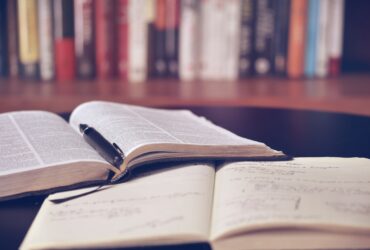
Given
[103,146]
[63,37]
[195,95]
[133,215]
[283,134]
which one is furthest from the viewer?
[63,37]

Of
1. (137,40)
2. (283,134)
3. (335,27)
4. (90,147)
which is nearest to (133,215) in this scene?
(90,147)

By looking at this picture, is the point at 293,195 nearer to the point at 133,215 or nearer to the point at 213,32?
the point at 133,215

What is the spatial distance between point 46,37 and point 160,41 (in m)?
0.27

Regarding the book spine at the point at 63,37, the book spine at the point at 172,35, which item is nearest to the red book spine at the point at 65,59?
the book spine at the point at 63,37

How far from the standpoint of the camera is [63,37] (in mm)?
1342

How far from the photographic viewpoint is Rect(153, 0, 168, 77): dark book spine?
136 cm

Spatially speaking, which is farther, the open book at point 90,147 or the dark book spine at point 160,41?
the dark book spine at point 160,41

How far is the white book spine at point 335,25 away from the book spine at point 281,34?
11 cm

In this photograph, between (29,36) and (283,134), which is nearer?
(283,134)

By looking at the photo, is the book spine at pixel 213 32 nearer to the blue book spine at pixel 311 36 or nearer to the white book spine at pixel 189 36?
the white book spine at pixel 189 36

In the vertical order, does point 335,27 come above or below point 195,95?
above

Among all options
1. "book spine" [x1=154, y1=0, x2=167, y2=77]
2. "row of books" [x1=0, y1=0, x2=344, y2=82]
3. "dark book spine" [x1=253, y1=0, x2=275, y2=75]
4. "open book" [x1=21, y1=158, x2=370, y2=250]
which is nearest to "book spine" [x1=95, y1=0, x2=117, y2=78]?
"row of books" [x1=0, y1=0, x2=344, y2=82]

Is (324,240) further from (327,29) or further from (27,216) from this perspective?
(327,29)

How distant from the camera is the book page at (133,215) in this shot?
1.31ft
